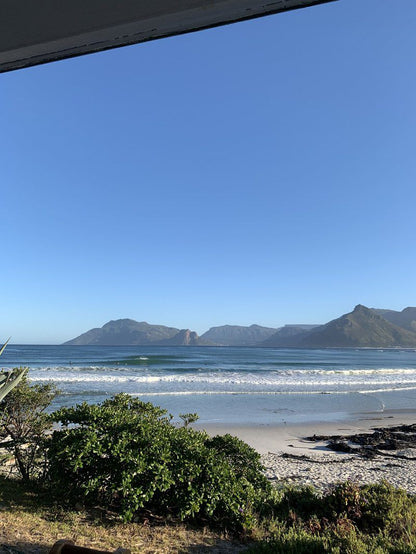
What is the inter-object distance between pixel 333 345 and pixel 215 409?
12441 cm

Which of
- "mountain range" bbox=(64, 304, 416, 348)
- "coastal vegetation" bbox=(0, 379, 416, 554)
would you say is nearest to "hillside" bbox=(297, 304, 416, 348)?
"mountain range" bbox=(64, 304, 416, 348)

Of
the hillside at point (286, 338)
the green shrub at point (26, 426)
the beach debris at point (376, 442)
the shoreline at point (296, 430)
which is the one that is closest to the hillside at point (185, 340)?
the hillside at point (286, 338)

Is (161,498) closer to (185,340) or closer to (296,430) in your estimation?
(296,430)

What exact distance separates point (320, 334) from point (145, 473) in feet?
471

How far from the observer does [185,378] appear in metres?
28.1

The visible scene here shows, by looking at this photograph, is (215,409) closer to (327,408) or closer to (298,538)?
(327,408)

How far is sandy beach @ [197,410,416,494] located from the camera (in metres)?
7.10

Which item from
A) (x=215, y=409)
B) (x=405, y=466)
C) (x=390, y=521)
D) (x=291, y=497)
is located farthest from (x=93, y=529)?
(x=215, y=409)

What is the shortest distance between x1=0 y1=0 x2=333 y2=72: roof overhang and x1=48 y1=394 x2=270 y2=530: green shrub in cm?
373

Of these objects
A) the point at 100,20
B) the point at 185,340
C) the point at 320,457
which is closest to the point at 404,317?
the point at 185,340

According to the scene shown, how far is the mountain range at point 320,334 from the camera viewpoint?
131875mm

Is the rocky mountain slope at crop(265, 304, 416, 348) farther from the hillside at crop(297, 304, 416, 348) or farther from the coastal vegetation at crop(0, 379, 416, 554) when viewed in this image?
the coastal vegetation at crop(0, 379, 416, 554)

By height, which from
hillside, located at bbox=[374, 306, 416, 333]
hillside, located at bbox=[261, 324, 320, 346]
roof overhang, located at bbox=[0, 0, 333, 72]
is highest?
hillside, located at bbox=[374, 306, 416, 333]

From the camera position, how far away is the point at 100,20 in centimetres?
124
